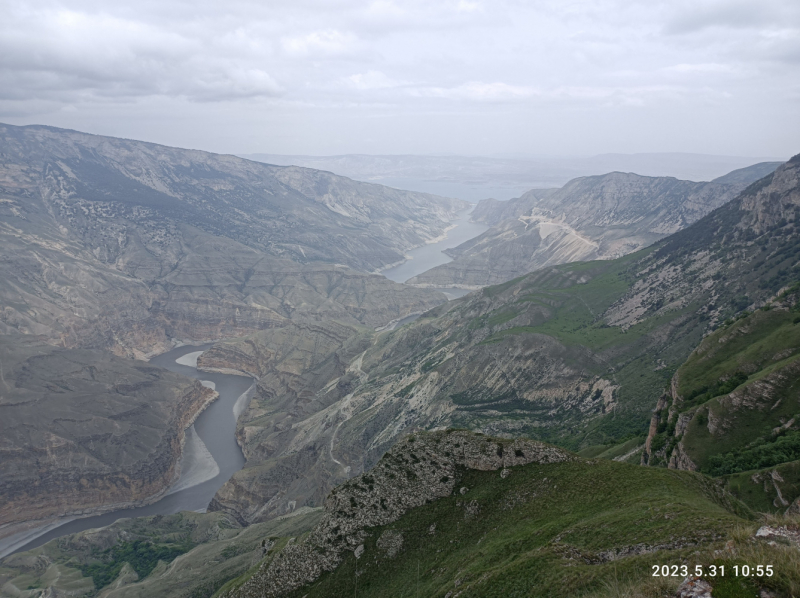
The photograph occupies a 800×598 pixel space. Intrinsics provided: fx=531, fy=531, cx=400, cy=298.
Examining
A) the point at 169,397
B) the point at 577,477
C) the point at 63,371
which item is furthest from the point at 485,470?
the point at 63,371

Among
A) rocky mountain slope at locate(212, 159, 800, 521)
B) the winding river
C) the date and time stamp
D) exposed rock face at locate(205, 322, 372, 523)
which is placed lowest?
the winding river

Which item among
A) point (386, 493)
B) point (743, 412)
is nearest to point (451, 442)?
point (386, 493)

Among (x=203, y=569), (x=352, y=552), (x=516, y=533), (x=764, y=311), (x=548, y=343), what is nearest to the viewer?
(x=516, y=533)

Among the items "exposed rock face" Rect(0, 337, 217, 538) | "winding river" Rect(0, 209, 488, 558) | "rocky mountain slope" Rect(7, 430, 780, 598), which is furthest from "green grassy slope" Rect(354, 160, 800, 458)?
"exposed rock face" Rect(0, 337, 217, 538)

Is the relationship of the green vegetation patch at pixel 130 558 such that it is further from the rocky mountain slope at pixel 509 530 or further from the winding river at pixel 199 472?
the rocky mountain slope at pixel 509 530

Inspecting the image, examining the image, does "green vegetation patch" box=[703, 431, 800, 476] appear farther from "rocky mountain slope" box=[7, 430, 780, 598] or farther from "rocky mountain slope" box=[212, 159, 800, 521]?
"rocky mountain slope" box=[212, 159, 800, 521]

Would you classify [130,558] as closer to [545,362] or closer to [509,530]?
[545,362]

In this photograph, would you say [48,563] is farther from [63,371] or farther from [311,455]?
[63,371]

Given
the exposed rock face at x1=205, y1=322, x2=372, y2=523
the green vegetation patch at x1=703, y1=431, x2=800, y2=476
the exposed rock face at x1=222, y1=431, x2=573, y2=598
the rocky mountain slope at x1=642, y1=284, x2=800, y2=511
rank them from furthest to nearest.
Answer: the exposed rock face at x1=205, y1=322, x2=372, y2=523 < the exposed rock face at x1=222, y1=431, x2=573, y2=598 < the green vegetation patch at x1=703, y1=431, x2=800, y2=476 < the rocky mountain slope at x1=642, y1=284, x2=800, y2=511
